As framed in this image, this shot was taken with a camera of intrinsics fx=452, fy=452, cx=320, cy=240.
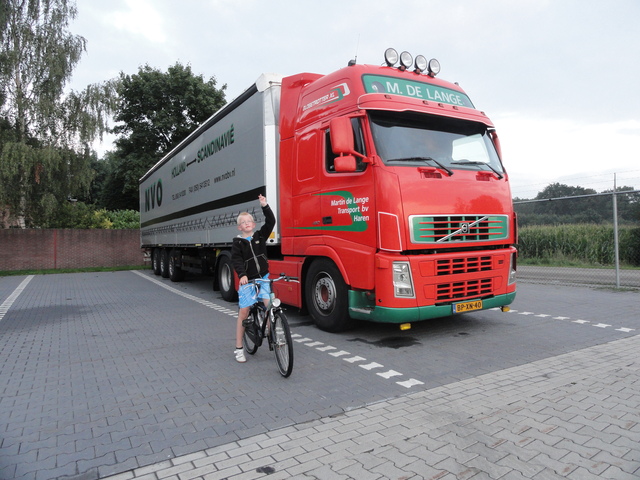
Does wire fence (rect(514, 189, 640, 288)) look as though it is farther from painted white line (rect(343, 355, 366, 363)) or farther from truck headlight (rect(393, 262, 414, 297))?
painted white line (rect(343, 355, 366, 363))

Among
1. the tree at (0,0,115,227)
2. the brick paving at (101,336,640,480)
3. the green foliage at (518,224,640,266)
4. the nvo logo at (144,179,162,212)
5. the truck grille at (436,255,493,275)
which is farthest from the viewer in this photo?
the tree at (0,0,115,227)

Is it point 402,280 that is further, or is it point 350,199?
point 350,199

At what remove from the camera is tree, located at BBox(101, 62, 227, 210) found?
30625mm

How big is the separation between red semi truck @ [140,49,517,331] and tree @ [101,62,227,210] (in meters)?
25.1

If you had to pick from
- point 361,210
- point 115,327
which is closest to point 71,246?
point 115,327

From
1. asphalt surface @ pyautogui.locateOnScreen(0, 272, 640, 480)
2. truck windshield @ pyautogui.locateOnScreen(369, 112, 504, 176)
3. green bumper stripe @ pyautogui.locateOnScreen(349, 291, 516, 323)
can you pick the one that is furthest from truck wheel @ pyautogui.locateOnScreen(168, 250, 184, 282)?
truck windshield @ pyautogui.locateOnScreen(369, 112, 504, 176)

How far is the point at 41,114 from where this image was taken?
2159cm

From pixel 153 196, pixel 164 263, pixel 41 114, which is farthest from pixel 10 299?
pixel 41 114

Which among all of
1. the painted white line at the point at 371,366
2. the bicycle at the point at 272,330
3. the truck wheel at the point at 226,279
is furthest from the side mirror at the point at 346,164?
the truck wheel at the point at 226,279

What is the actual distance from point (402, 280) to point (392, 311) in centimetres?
39

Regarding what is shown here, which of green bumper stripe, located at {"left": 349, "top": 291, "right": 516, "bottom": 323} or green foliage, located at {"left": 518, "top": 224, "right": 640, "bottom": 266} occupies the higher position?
green foliage, located at {"left": 518, "top": 224, "right": 640, "bottom": 266}

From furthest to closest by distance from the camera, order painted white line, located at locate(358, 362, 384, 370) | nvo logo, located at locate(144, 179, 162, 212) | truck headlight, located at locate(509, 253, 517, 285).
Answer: nvo logo, located at locate(144, 179, 162, 212)
truck headlight, located at locate(509, 253, 517, 285)
painted white line, located at locate(358, 362, 384, 370)

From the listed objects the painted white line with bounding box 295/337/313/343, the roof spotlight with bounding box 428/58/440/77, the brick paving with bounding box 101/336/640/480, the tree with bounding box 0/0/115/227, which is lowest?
the brick paving with bounding box 101/336/640/480

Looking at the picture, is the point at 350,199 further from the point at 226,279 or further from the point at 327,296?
the point at 226,279
